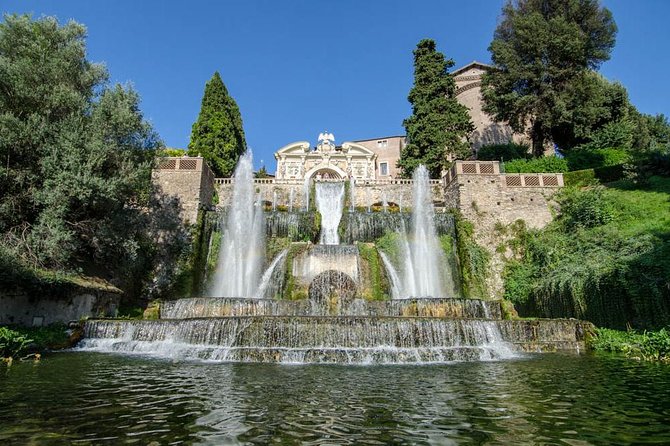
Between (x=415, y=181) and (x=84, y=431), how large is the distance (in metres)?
25.0

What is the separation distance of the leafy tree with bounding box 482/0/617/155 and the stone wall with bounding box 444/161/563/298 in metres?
7.45

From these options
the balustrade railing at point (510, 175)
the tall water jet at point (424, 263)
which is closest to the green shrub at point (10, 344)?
the tall water jet at point (424, 263)

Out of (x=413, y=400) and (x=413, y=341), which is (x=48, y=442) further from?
(x=413, y=341)

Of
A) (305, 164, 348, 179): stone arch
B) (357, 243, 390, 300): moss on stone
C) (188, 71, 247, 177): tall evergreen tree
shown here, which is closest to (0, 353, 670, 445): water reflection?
(357, 243, 390, 300): moss on stone

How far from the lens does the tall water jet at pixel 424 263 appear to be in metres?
18.6

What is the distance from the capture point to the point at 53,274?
38.3ft

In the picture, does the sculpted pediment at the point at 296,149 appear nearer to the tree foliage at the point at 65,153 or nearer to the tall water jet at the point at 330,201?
the tall water jet at the point at 330,201

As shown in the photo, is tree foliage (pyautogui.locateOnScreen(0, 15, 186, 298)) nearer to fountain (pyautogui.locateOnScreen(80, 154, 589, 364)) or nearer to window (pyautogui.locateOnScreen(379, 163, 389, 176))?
fountain (pyautogui.locateOnScreen(80, 154, 589, 364))

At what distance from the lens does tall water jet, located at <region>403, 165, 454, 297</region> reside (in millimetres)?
18625

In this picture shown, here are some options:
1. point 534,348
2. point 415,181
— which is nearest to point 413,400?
point 534,348

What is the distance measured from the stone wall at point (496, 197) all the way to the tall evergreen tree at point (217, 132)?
19.5 meters

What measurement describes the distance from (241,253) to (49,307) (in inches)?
353

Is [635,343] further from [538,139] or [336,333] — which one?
[538,139]

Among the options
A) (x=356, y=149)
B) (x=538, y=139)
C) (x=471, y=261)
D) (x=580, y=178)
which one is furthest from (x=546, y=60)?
(x=356, y=149)
